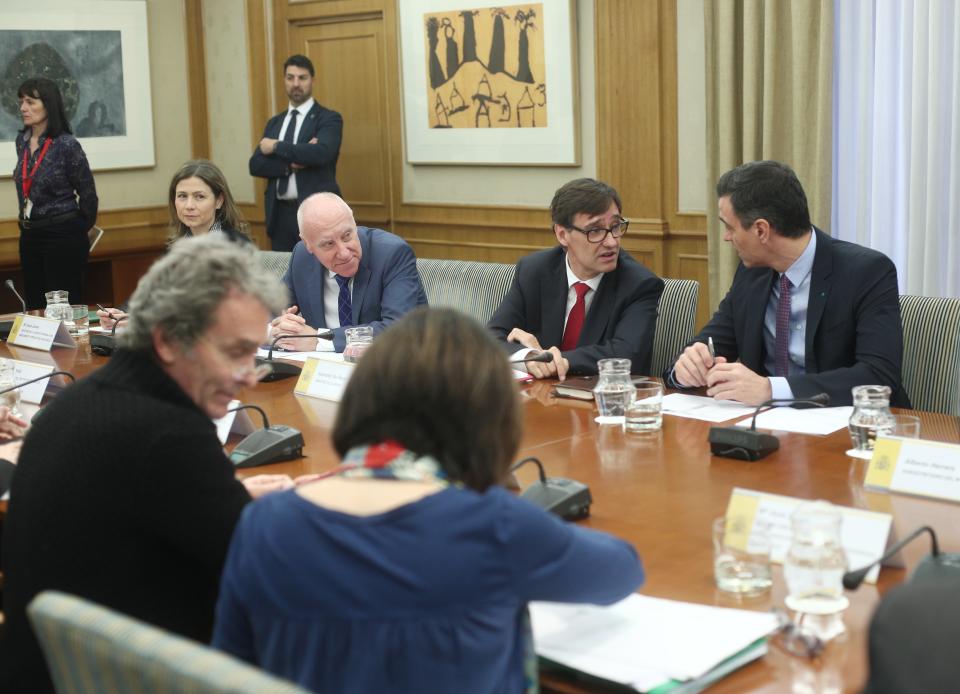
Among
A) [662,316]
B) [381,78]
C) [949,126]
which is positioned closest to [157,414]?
[662,316]

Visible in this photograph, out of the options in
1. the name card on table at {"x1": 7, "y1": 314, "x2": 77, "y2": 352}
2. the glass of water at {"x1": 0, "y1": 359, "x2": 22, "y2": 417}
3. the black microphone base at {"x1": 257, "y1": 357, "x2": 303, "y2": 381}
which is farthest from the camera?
the name card on table at {"x1": 7, "y1": 314, "x2": 77, "y2": 352}

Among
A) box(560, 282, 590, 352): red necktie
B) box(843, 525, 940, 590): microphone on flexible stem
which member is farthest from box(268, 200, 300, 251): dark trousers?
box(843, 525, 940, 590): microphone on flexible stem

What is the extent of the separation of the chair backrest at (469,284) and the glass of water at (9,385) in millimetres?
1729

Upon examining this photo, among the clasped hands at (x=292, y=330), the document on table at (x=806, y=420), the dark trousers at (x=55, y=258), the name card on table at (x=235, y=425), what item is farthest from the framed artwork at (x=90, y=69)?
the document on table at (x=806, y=420)

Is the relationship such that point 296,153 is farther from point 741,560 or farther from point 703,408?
point 741,560

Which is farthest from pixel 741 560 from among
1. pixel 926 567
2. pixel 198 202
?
pixel 198 202

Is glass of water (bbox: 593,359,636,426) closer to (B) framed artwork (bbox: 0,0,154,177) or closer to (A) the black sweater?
(A) the black sweater

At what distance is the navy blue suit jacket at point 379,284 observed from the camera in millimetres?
4520

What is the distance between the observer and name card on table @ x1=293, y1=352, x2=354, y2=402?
3496mm

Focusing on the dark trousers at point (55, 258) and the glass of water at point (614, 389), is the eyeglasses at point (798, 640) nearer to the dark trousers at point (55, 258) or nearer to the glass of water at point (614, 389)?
the glass of water at point (614, 389)

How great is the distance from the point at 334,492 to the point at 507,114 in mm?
5811

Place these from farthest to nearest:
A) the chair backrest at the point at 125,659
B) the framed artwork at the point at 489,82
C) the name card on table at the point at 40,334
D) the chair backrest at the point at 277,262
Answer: the framed artwork at the point at 489,82
the chair backrest at the point at 277,262
the name card on table at the point at 40,334
the chair backrest at the point at 125,659

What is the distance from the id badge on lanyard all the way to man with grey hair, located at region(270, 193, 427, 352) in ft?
9.52

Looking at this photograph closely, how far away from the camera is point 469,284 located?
4941mm
